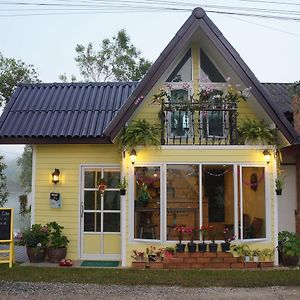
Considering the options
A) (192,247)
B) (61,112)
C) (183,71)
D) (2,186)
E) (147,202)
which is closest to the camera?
(192,247)

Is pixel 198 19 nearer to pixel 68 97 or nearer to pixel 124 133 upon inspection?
pixel 124 133

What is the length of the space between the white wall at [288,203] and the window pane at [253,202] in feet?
7.31

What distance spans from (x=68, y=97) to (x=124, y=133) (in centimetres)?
331

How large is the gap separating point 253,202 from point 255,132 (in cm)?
176

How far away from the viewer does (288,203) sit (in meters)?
12.6

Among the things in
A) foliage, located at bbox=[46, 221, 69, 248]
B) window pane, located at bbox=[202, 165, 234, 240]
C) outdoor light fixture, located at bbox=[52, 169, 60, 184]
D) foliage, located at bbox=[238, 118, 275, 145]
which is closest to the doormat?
foliage, located at bbox=[46, 221, 69, 248]

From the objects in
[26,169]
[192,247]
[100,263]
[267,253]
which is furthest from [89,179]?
[26,169]

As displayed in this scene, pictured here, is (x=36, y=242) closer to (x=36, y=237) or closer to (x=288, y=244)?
(x=36, y=237)

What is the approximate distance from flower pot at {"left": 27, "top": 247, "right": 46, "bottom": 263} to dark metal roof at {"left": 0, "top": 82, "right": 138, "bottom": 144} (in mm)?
2815

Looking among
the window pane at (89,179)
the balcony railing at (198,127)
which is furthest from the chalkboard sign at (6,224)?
the balcony railing at (198,127)

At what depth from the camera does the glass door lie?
1138cm

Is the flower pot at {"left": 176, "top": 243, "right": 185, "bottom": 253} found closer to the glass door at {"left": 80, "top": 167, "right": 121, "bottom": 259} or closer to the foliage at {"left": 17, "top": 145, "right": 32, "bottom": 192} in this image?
the glass door at {"left": 80, "top": 167, "right": 121, "bottom": 259}

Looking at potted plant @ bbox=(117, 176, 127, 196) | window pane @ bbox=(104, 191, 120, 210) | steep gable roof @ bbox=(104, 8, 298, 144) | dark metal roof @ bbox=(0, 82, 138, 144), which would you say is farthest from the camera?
window pane @ bbox=(104, 191, 120, 210)

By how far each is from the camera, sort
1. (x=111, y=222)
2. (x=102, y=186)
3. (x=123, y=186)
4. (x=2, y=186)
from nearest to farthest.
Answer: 1. (x=123, y=186)
2. (x=102, y=186)
3. (x=111, y=222)
4. (x=2, y=186)
